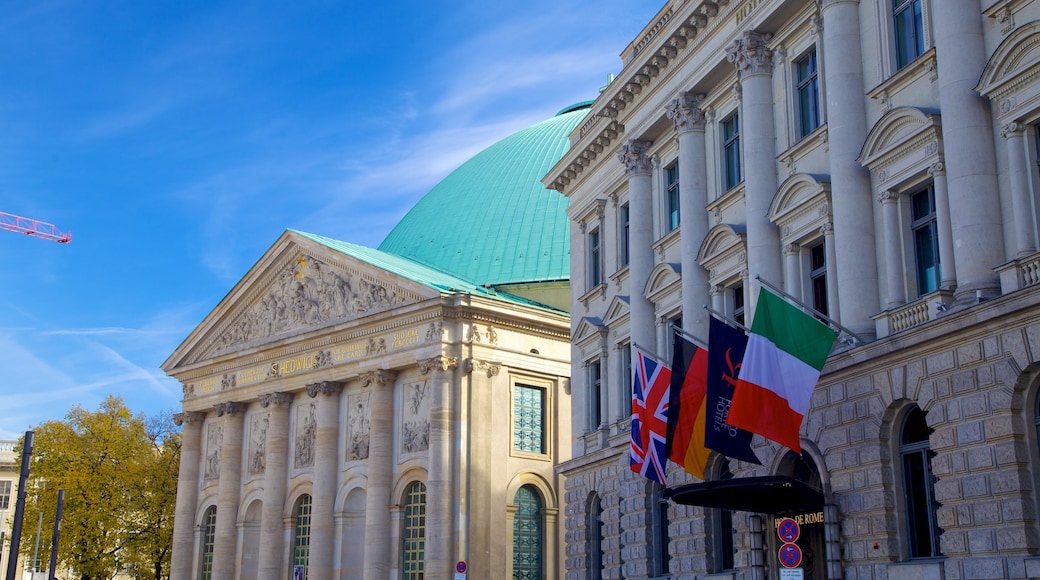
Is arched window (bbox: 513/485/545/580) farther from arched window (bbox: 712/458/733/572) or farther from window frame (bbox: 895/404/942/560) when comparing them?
window frame (bbox: 895/404/942/560)

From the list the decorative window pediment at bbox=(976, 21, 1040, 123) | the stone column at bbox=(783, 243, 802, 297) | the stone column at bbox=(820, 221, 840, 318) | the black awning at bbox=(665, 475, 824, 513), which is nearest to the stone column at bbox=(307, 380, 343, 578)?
the black awning at bbox=(665, 475, 824, 513)

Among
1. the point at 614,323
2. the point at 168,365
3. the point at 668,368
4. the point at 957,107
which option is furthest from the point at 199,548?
the point at 957,107

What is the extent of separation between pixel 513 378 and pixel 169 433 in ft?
109

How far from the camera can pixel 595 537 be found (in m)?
35.5

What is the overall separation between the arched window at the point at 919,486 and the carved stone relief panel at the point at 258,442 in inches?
1494

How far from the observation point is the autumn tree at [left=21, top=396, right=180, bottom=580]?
62.5 m

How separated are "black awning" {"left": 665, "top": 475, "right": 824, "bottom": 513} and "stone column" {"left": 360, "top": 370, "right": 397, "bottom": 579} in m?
23.9

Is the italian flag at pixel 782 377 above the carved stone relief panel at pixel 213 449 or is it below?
below

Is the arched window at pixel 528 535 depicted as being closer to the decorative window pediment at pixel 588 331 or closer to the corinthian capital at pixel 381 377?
the corinthian capital at pixel 381 377

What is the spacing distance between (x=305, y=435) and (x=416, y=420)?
7047 mm

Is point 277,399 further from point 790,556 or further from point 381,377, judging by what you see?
point 790,556

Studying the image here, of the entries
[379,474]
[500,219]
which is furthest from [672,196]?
[500,219]

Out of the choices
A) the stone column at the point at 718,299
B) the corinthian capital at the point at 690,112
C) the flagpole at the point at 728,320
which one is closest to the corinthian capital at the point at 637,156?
the corinthian capital at the point at 690,112

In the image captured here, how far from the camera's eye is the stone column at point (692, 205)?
2914 centimetres
